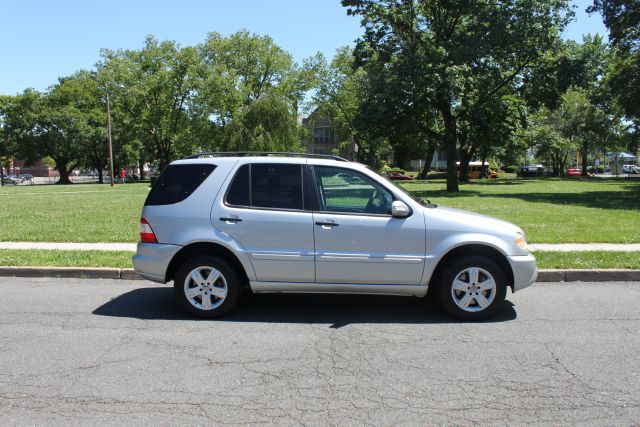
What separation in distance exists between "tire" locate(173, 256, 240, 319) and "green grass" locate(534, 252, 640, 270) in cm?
508

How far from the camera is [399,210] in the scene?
18.5ft

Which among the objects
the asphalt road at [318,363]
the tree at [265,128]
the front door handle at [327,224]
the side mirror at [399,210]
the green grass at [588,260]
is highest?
the tree at [265,128]

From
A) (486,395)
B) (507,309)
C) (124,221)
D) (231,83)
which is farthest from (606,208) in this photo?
(231,83)

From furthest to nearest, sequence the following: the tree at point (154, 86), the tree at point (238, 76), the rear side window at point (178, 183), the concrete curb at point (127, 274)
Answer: the tree at point (154, 86)
the tree at point (238, 76)
the concrete curb at point (127, 274)
the rear side window at point (178, 183)

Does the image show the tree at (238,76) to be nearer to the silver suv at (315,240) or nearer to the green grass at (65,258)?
the green grass at (65,258)

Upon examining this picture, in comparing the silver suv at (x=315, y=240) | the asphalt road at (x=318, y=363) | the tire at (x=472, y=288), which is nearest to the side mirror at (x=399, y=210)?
the silver suv at (x=315, y=240)

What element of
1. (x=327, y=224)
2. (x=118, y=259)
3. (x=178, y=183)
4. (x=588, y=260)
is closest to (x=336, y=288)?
(x=327, y=224)

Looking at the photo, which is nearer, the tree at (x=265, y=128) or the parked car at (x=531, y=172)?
the tree at (x=265, y=128)

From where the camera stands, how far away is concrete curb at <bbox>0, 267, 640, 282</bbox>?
8117 millimetres

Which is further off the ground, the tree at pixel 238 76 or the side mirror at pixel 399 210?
the tree at pixel 238 76

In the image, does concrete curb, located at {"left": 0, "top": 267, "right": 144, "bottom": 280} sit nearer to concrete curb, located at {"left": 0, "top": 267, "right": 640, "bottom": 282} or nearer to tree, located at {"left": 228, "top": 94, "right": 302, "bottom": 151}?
concrete curb, located at {"left": 0, "top": 267, "right": 640, "bottom": 282}

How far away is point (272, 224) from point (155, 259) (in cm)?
142

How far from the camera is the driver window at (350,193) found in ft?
19.2

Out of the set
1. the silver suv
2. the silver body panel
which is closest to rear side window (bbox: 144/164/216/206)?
the silver suv
